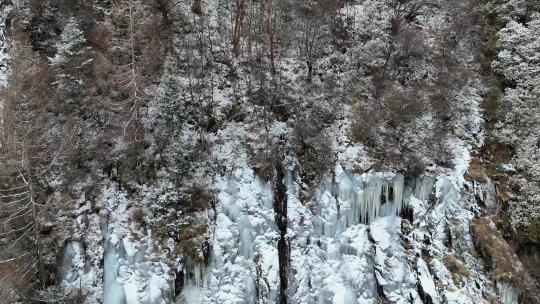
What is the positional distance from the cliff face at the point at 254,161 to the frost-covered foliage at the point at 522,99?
0.41 ft

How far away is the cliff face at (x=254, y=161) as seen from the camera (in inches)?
520

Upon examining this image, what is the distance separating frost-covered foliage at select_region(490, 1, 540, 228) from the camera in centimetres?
1444

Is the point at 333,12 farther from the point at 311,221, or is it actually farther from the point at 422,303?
the point at 422,303

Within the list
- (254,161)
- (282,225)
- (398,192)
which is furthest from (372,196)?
(254,161)

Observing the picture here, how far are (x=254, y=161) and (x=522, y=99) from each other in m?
10.5

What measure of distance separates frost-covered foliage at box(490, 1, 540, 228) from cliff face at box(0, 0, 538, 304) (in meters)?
0.13

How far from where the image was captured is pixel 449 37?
61.9 ft

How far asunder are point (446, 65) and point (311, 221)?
9.21 metres

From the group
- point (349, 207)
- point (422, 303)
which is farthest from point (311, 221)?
point (422, 303)

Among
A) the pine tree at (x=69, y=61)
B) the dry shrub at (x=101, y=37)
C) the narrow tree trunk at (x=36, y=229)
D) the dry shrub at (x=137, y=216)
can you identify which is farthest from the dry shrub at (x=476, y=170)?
the dry shrub at (x=101, y=37)

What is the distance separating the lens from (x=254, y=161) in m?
15.2

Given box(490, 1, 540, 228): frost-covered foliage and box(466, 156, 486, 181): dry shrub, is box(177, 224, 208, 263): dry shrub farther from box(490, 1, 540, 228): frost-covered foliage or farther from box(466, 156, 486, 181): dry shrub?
box(490, 1, 540, 228): frost-covered foliage

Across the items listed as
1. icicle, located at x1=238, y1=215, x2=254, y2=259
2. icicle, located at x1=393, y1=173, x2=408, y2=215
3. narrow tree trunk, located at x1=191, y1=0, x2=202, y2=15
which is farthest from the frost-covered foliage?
narrow tree trunk, located at x1=191, y1=0, x2=202, y2=15

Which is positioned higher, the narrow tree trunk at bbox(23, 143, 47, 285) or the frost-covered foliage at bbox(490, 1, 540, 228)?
the frost-covered foliage at bbox(490, 1, 540, 228)
